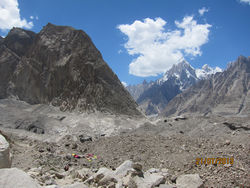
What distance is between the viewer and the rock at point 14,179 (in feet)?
14.0

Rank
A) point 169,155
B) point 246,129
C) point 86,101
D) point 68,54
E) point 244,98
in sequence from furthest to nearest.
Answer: point 244,98 < point 68,54 < point 86,101 < point 246,129 < point 169,155

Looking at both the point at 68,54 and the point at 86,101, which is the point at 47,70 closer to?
the point at 68,54

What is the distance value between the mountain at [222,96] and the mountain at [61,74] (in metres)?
81.1

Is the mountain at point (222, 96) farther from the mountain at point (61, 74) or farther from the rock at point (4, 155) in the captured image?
the rock at point (4, 155)

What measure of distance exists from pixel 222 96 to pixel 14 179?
426ft

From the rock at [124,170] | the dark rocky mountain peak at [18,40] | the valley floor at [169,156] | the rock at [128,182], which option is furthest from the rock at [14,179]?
the dark rocky mountain peak at [18,40]

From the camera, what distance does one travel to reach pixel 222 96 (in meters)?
121

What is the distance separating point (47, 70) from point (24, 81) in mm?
5308

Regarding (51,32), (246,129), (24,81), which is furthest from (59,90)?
(246,129)

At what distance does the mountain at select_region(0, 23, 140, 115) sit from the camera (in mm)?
31747

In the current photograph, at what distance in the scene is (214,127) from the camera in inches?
746
